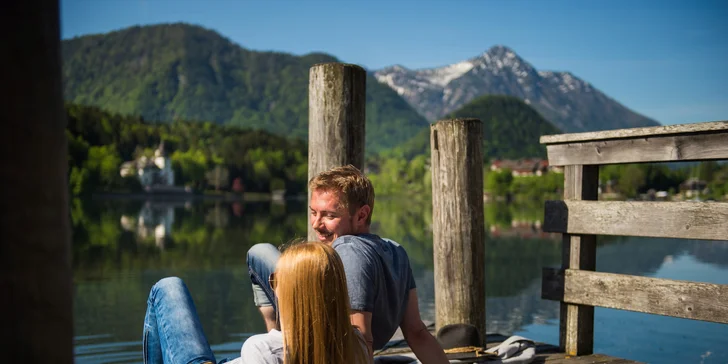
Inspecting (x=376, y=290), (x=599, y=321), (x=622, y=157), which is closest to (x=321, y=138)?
(x=622, y=157)

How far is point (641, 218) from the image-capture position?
478 centimetres

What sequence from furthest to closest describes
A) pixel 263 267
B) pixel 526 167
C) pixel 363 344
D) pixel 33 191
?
pixel 526 167 < pixel 263 267 < pixel 363 344 < pixel 33 191

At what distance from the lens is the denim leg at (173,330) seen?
287 centimetres

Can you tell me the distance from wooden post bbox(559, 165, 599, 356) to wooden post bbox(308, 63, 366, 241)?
149 centimetres

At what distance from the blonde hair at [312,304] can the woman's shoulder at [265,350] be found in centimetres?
8

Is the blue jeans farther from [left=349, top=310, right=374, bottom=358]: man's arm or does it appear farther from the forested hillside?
the forested hillside

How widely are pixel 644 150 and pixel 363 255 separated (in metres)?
2.75

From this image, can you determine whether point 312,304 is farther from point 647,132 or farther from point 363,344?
point 647,132

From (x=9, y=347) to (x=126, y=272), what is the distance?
17.8 metres

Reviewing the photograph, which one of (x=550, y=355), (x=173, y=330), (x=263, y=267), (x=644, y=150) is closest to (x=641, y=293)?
(x=550, y=355)

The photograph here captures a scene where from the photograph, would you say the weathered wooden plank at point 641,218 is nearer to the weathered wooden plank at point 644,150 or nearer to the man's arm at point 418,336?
the weathered wooden plank at point 644,150

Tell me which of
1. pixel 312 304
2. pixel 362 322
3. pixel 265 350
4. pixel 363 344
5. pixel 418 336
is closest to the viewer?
pixel 312 304

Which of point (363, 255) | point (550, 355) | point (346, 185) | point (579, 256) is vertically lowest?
point (550, 355)

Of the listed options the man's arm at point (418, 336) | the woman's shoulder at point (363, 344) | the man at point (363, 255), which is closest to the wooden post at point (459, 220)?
the man's arm at point (418, 336)
